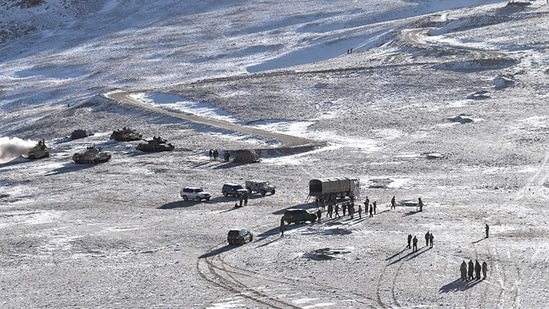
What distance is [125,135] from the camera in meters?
73.3

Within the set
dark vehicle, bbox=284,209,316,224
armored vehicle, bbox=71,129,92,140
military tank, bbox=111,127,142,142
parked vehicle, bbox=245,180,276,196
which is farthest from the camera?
armored vehicle, bbox=71,129,92,140

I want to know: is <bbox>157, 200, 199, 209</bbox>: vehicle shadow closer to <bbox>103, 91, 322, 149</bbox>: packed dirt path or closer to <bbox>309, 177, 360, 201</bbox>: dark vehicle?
<bbox>309, 177, 360, 201</bbox>: dark vehicle

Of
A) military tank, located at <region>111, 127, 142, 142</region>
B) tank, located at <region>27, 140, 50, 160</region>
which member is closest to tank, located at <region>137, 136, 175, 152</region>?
military tank, located at <region>111, 127, 142, 142</region>

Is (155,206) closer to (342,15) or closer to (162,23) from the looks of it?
(342,15)

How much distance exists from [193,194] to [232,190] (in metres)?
2.18

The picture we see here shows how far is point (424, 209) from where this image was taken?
48.8 meters

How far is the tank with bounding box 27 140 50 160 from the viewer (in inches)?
2680

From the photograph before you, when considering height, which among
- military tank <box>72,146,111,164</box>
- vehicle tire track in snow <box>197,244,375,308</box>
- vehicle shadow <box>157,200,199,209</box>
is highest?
vehicle tire track in snow <box>197,244,375,308</box>

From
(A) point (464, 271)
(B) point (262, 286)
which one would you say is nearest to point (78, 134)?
(B) point (262, 286)

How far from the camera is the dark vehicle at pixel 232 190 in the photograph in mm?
53219

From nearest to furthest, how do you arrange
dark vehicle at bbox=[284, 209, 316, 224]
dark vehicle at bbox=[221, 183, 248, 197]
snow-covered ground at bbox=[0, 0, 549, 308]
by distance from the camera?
snow-covered ground at bbox=[0, 0, 549, 308]
dark vehicle at bbox=[284, 209, 316, 224]
dark vehicle at bbox=[221, 183, 248, 197]

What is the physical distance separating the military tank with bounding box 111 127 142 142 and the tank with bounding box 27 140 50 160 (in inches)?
233

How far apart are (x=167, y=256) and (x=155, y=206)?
11949 mm

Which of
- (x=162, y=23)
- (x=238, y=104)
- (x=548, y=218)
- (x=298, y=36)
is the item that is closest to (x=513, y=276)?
(x=548, y=218)
